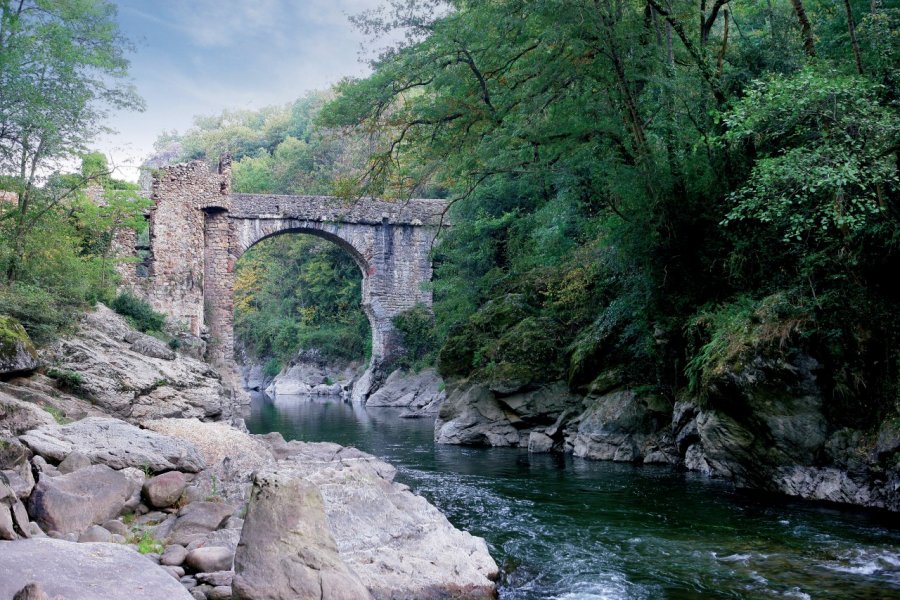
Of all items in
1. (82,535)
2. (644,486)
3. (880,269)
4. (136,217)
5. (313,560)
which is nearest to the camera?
(313,560)

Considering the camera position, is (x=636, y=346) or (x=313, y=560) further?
(x=636, y=346)

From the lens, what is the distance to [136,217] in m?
17.0

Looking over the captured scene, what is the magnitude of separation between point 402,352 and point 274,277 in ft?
50.3

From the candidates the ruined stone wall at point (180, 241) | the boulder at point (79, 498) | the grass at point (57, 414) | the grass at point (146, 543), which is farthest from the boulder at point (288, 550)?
the ruined stone wall at point (180, 241)

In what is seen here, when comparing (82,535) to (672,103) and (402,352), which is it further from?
(402,352)

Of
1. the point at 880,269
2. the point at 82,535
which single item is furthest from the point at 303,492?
the point at 880,269

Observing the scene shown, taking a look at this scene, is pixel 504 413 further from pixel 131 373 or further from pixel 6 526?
pixel 6 526

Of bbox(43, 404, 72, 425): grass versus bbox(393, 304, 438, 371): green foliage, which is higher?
bbox(393, 304, 438, 371): green foliage

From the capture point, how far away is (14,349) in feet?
26.0

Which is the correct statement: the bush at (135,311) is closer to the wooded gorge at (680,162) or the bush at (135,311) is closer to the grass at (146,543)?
the wooded gorge at (680,162)

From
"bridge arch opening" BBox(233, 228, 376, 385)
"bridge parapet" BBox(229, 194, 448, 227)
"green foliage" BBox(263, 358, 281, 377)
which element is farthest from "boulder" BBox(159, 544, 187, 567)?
"green foliage" BBox(263, 358, 281, 377)

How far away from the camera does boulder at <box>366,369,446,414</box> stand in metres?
23.4

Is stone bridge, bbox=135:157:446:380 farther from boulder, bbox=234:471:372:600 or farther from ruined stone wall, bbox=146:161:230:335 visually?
boulder, bbox=234:471:372:600

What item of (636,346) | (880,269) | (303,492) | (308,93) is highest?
(308,93)
